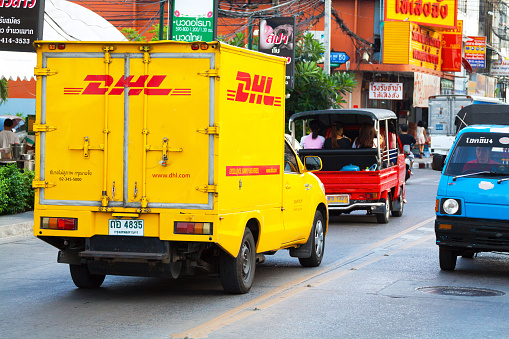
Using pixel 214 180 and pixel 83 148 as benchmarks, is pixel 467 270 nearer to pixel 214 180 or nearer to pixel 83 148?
pixel 214 180

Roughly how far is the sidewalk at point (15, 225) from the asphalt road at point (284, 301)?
141cm

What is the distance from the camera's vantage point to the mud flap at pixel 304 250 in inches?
440

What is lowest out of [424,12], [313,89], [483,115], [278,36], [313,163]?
[313,163]

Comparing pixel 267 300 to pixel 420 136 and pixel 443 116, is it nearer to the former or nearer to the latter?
pixel 443 116

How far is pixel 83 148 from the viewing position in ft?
28.5

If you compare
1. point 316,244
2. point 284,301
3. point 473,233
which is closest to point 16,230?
point 316,244

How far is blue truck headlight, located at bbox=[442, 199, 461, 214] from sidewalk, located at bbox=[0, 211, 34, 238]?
760 centimetres

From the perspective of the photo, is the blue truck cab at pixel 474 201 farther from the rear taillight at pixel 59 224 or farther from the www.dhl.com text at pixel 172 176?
the rear taillight at pixel 59 224

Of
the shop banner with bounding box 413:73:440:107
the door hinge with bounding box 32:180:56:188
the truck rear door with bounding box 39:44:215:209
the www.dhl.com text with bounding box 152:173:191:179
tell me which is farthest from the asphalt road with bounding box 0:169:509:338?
the shop banner with bounding box 413:73:440:107

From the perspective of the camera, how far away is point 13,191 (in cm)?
1617

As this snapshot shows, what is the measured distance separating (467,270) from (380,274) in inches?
54.5

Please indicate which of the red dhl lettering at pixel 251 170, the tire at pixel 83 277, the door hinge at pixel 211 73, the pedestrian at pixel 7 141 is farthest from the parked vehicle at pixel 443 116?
the door hinge at pixel 211 73

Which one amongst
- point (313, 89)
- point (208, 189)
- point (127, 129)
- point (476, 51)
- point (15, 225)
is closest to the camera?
point (208, 189)

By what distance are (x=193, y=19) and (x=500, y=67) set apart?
51.1 meters
